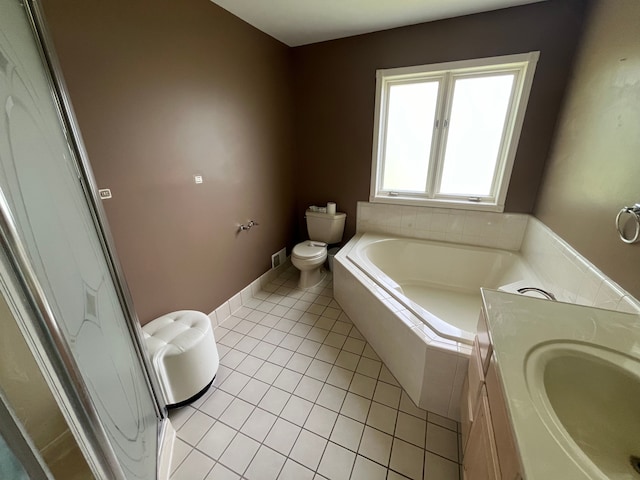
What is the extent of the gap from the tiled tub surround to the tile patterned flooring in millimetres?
156

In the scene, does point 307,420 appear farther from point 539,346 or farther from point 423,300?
point 423,300

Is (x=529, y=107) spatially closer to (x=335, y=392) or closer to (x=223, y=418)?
(x=335, y=392)

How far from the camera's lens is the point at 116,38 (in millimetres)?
1264

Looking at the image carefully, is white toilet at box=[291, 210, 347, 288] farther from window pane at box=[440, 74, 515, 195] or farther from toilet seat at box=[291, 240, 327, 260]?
window pane at box=[440, 74, 515, 195]

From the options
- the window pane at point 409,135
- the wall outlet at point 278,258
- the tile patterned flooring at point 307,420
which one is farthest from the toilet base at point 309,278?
the window pane at point 409,135

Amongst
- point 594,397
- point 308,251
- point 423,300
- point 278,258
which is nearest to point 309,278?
point 308,251

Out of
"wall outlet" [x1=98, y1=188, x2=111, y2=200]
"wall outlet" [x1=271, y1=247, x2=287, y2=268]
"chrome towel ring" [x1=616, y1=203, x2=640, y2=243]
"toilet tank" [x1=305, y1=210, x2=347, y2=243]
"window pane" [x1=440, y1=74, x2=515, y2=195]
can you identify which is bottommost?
"wall outlet" [x1=271, y1=247, x2=287, y2=268]

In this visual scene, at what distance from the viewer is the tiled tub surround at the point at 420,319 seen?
127 centimetres

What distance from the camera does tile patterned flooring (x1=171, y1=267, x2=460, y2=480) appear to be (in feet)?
3.86

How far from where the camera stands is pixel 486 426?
780mm

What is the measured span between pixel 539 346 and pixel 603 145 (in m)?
1.21

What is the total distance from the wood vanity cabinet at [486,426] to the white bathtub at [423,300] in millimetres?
187

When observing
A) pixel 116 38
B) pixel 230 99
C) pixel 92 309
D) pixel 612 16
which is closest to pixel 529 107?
pixel 612 16

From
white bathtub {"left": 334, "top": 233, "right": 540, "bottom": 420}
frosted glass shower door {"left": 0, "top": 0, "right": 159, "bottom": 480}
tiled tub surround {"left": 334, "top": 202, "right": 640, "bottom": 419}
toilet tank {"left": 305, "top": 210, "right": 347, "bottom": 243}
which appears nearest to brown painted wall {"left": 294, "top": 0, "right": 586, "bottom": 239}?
toilet tank {"left": 305, "top": 210, "right": 347, "bottom": 243}
